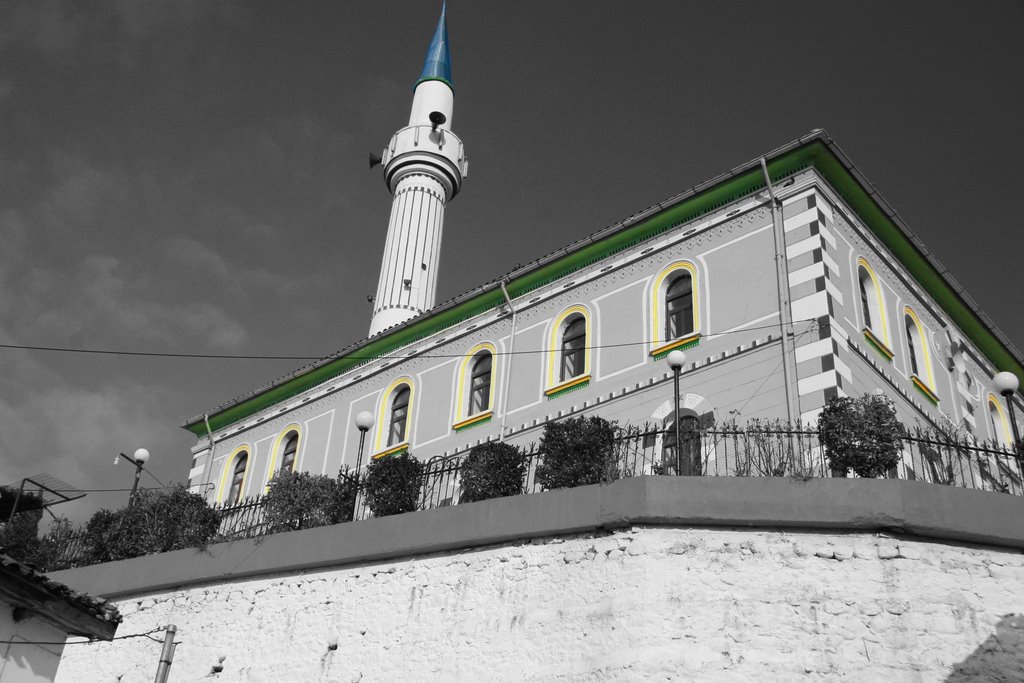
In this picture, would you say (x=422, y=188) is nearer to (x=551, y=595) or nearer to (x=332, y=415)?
(x=332, y=415)

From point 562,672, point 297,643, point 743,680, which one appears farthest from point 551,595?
point 297,643

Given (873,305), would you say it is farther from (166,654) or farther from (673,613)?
(166,654)

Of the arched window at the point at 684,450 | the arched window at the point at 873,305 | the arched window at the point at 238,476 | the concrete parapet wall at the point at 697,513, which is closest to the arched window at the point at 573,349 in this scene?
the arched window at the point at 684,450

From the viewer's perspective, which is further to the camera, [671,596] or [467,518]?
[467,518]

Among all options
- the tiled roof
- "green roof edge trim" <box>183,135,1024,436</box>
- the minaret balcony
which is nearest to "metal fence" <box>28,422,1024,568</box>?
the tiled roof

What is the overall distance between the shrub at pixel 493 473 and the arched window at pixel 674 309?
14.9ft

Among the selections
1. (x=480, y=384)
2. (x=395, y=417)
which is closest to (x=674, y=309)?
(x=480, y=384)

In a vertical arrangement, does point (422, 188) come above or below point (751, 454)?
above

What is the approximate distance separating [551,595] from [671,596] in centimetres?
145

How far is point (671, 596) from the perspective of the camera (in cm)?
1172

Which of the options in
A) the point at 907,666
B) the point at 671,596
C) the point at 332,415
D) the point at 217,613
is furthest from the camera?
the point at 332,415

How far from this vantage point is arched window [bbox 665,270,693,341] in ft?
60.3

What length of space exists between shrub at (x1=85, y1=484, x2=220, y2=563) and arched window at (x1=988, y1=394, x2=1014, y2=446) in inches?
603

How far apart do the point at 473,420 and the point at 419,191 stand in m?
12.3
